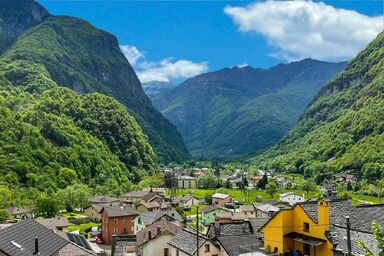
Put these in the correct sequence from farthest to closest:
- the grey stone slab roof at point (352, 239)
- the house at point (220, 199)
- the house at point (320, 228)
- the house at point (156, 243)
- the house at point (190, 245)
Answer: the house at point (220, 199) → the house at point (156, 243) → the house at point (190, 245) → the house at point (320, 228) → the grey stone slab roof at point (352, 239)

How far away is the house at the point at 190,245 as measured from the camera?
49188 millimetres

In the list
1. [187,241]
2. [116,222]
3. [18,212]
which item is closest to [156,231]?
[187,241]

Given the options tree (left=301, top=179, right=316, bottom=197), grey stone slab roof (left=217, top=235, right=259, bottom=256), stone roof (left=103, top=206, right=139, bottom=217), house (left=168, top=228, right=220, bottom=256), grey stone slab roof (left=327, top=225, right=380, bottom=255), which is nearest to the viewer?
grey stone slab roof (left=327, top=225, right=380, bottom=255)

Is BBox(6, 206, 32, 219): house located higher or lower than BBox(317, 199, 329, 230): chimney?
lower

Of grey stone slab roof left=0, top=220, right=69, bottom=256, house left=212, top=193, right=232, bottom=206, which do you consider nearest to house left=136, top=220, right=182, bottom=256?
grey stone slab roof left=0, top=220, right=69, bottom=256

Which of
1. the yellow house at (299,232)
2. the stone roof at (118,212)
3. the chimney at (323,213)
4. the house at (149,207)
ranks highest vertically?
the chimney at (323,213)

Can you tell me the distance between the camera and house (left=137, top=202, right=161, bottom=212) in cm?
13162

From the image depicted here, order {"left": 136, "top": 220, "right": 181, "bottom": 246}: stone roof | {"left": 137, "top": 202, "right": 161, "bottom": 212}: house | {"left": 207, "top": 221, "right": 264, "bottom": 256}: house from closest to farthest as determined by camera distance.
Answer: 1. {"left": 207, "top": 221, "right": 264, "bottom": 256}: house
2. {"left": 136, "top": 220, "right": 181, "bottom": 246}: stone roof
3. {"left": 137, "top": 202, "right": 161, "bottom": 212}: house

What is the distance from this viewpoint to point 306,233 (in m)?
38.7

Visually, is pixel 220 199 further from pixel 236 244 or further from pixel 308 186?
pixel 236 244

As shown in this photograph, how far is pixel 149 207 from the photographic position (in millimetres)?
132375

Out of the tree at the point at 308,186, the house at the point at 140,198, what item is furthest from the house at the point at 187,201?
the tree at the point at 308,186

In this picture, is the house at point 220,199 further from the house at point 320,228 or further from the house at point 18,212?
the house at point 320,228

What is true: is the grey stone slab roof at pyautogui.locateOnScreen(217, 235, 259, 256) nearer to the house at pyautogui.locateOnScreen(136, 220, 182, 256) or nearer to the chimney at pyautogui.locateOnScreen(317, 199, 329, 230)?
the chimney at pyautogui.locateOnScreen(317, 199, 329, 230)
